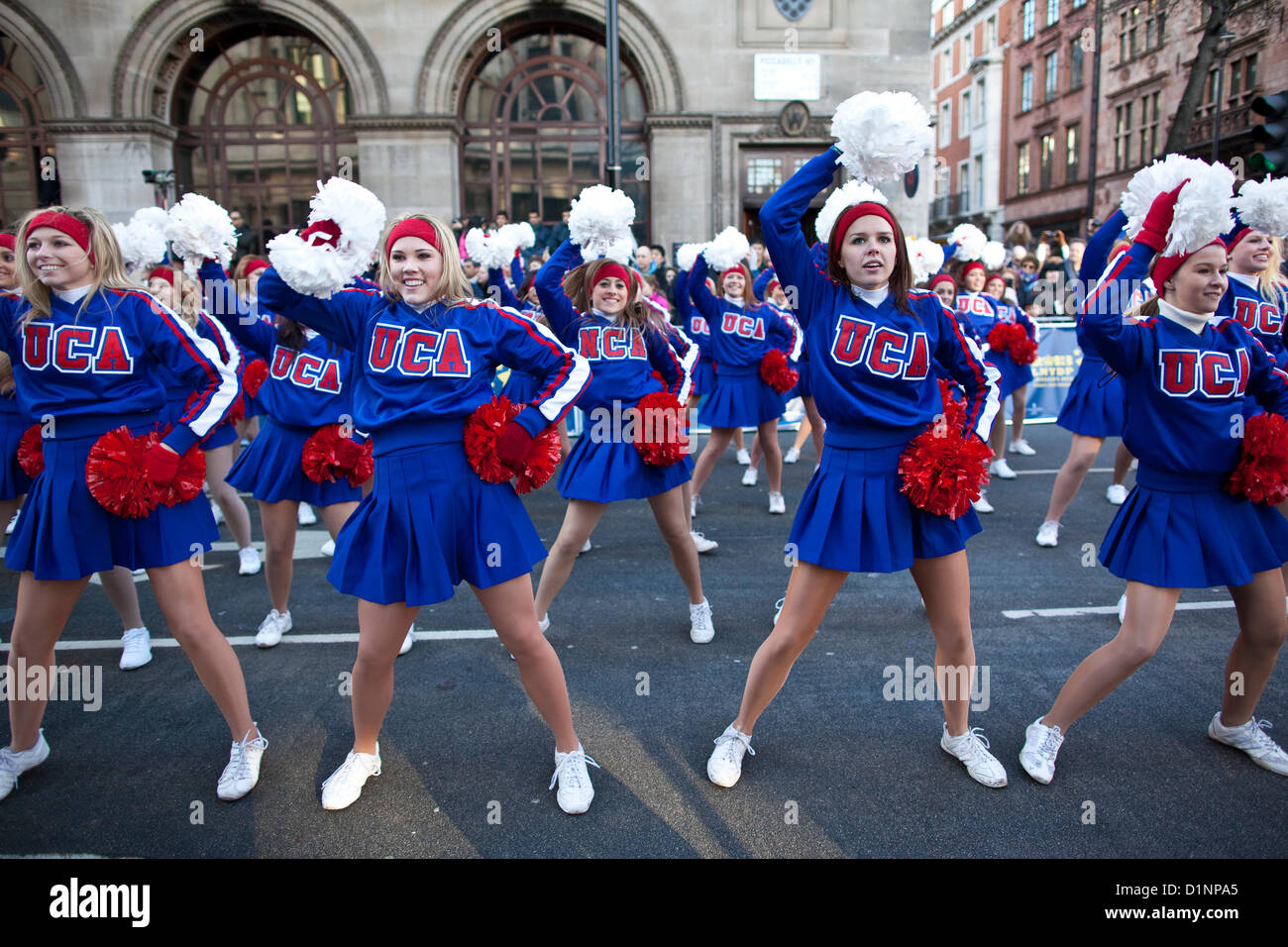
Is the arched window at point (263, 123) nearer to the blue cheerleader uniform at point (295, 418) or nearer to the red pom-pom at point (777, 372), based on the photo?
the red pom-pom at point (777, 372)

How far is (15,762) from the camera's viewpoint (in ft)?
10.8

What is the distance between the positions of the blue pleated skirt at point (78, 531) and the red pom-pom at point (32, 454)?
2.43ft

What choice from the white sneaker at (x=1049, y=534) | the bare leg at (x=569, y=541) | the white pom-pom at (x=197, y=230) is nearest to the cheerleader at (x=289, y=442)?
the white pom-pom at (x=197, y=230)

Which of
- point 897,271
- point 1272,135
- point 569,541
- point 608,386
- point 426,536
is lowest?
point 569,541

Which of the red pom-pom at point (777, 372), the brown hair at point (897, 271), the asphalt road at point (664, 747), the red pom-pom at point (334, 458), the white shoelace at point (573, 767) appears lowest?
the asphalt road at point (664, 747)

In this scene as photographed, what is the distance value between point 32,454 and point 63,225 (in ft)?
4.07

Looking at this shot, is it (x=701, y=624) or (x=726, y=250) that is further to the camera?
(x=726, y=250)

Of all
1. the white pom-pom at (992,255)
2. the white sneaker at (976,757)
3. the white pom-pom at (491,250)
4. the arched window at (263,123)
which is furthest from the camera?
the arched window at (263,123)

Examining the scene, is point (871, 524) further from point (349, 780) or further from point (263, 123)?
point (263, 123)

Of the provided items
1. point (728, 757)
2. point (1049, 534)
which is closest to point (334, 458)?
point (728, 757)

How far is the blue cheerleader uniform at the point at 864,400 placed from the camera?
2963 mm

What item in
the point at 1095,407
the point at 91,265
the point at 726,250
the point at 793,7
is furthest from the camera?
the point at 793,7

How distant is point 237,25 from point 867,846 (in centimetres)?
1962
